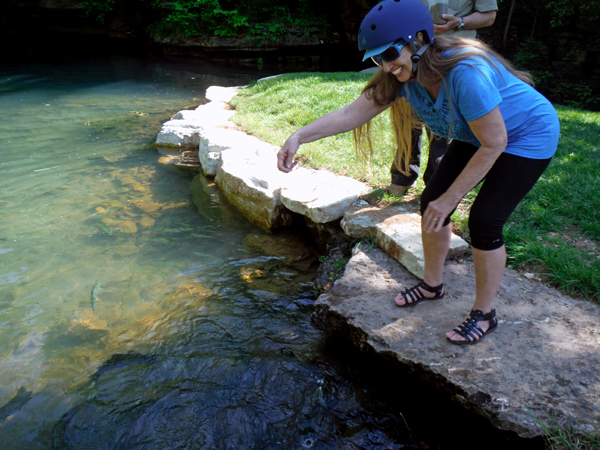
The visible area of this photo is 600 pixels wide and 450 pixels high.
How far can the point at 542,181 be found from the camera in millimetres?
3814

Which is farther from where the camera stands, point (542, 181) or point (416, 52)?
point (542, 181)

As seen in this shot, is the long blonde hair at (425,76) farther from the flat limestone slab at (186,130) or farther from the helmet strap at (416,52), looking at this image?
the flat limestone slab at (186,130)

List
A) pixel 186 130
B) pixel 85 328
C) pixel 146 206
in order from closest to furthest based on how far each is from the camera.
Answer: pixel 85 328 < pixel 146 206 < pixel 186 130

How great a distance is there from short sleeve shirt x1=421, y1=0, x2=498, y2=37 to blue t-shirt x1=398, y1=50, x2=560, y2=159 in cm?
146

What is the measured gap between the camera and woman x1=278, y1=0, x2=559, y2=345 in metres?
1.62

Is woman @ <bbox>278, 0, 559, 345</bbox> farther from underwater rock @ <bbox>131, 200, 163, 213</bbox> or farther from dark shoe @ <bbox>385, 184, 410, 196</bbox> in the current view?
underwater rock @ <bbox>131, 200, 163, 213</bbox>

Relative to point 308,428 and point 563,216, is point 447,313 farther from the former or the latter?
point 563,216

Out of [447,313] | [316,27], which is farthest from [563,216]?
[316,27]

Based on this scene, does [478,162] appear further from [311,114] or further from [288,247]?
[311,114]

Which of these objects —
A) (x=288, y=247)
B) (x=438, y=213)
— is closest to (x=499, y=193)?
(x=438, y=213)

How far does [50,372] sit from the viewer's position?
2.55 metres

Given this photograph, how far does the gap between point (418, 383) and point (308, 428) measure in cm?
64

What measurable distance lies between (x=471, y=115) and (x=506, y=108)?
264 mm

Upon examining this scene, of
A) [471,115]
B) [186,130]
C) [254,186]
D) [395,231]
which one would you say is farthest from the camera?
[186,130]
